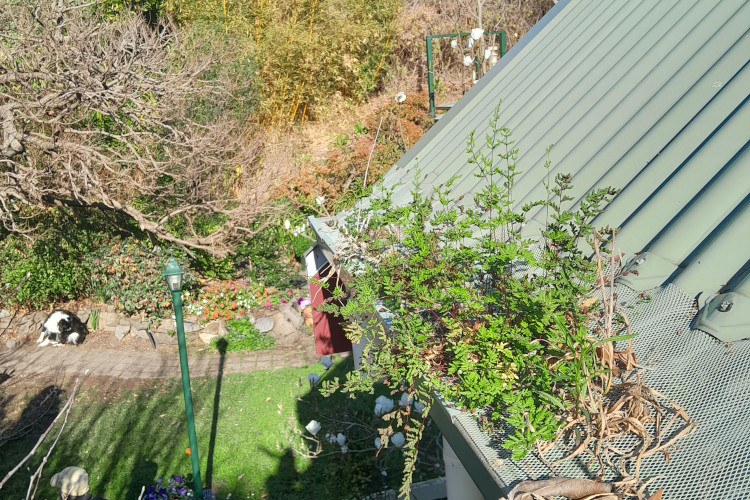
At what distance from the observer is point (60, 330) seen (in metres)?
9.90

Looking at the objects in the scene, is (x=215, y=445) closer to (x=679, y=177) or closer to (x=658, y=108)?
(x=658, y=108)

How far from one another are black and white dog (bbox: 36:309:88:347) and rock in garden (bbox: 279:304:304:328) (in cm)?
334

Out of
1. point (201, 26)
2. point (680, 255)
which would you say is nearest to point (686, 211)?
point (680, 255)

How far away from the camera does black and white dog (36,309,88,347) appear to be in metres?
9.88

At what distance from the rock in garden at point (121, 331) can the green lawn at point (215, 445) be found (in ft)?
4.86

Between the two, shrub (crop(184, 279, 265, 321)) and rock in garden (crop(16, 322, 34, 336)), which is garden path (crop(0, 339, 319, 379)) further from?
shrub (crop(184, 279, 265, 321))

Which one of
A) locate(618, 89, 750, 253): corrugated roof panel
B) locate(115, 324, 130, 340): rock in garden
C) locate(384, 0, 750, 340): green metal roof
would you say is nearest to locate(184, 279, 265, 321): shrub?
locate(115, 324, 130, 340): rock in garden

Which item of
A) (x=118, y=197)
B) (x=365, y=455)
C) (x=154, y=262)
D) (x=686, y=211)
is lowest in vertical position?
(x=686, y=211)

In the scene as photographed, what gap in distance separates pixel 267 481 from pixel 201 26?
33.5 ft

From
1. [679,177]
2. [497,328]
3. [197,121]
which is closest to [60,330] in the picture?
[197,121]

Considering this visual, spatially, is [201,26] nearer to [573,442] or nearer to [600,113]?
[600,113]

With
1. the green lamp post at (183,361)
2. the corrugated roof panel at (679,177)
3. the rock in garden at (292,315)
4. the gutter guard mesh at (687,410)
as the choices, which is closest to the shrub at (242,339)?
the rock in garden at (292,315)

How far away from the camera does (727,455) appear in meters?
1.45

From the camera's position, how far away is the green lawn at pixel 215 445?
6520 mm
